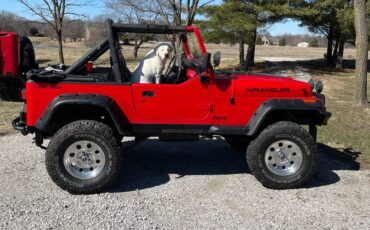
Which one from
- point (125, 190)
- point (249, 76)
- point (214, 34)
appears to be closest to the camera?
point (125, 190)

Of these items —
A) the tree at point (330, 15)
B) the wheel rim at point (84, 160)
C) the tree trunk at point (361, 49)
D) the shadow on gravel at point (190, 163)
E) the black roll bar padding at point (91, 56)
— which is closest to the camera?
the wheel rim at point (84, 160)

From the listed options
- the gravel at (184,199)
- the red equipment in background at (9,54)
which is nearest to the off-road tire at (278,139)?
the gravel at (184,199)

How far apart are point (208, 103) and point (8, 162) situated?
278 cm

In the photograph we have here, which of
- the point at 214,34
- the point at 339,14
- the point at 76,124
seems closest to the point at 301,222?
the point at 76,124

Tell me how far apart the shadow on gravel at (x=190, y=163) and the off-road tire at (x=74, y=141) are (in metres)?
0.27

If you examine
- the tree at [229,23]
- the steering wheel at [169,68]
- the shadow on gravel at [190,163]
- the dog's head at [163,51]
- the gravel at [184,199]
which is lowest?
the gravel at [184,199]

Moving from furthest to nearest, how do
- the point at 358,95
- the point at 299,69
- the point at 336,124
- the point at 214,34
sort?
1. the point at 299,69
2. the point at 214,34
3. the point at 358,95
4. the point at 336,124

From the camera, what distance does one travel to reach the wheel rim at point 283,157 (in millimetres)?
5023

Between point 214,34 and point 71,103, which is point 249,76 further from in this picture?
point 214,34

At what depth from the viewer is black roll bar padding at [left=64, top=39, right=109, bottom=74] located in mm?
4801

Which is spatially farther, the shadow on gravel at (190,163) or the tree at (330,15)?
the tree at (330,15)

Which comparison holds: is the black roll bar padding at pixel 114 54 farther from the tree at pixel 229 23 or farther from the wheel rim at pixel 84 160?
the tree at pixel 229 23

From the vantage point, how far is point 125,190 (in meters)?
4.86

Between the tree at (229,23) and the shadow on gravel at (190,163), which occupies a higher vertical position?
the tree at (229,23)
